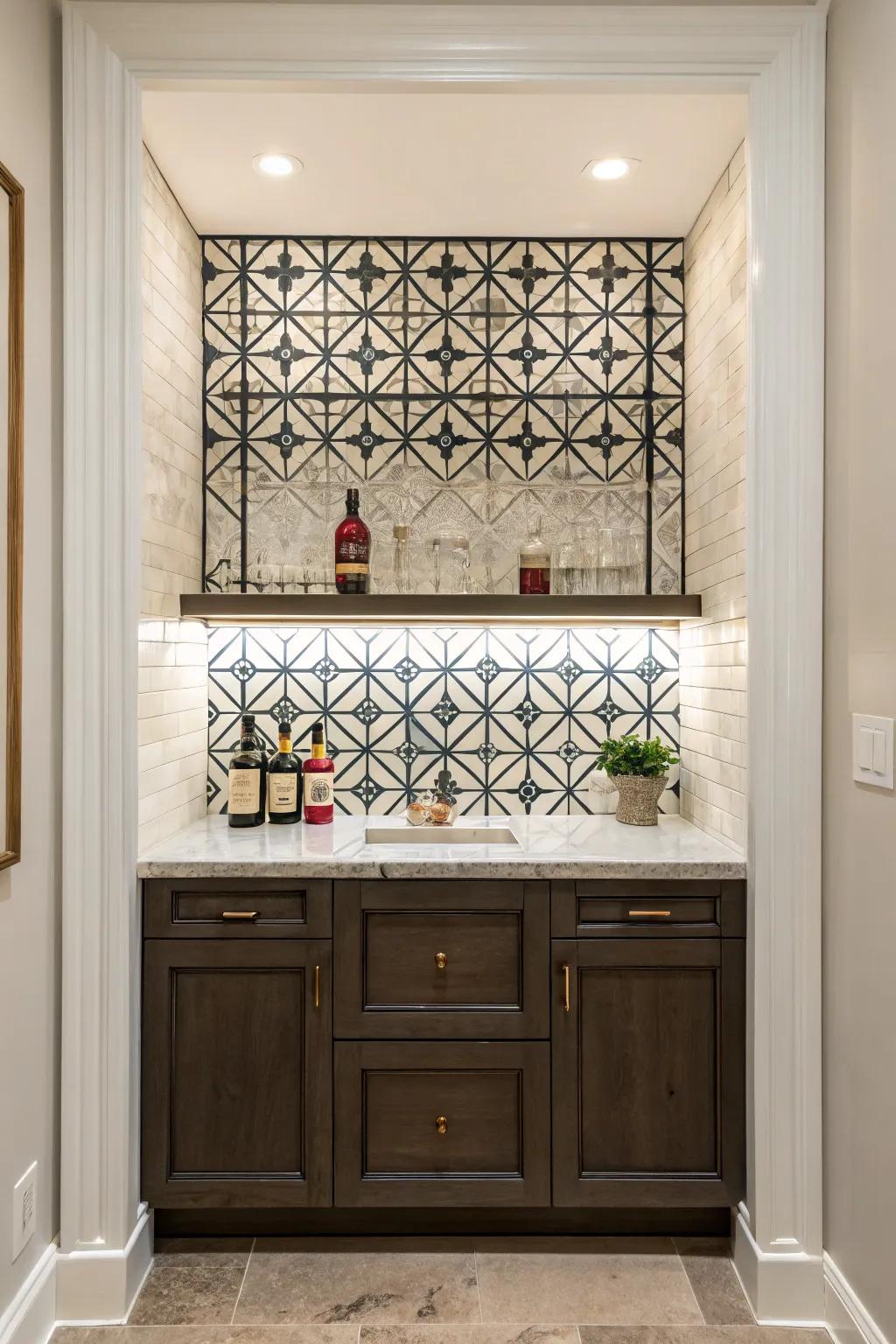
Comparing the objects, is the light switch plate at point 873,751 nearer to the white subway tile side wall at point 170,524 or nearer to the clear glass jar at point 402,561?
the clear glass jar at point 402,561

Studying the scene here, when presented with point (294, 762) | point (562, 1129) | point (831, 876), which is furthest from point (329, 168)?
point (562, 1129)

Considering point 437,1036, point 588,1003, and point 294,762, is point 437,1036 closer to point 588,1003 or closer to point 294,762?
point 588,1003

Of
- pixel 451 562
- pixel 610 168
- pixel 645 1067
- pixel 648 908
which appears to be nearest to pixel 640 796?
pixel 648 908

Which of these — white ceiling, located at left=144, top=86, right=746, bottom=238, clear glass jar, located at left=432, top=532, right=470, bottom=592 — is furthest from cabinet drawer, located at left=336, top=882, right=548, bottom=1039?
white ceiling, located at left=144, top=86, right=746, bottom=238

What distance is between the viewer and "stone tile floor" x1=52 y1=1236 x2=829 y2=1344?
70.7 inches

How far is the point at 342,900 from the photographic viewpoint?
6.59 feet

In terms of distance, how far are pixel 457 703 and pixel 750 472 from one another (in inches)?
44.5

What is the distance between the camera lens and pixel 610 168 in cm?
227

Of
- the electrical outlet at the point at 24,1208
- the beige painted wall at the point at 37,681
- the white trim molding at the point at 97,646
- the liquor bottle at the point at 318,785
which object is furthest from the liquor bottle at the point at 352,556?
the electrical outlet at the point at 24,1208

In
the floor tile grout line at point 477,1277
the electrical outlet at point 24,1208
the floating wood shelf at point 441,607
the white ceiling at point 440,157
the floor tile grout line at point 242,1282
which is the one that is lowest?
the floor tile grout line at point 242,1282

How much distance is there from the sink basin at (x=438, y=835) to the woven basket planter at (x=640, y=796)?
1.12 feet

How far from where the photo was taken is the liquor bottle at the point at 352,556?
2439 mm

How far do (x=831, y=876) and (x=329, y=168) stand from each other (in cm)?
211

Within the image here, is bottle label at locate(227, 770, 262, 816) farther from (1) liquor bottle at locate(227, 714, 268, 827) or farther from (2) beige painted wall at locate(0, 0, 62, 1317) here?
(2) beige painted wall at locate(0, 0, 62, 1317)
